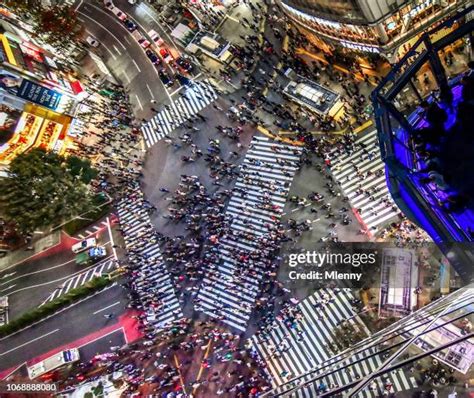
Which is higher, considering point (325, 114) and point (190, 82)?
point (190, 82)

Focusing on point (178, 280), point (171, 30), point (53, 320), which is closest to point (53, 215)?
point (53, 320)

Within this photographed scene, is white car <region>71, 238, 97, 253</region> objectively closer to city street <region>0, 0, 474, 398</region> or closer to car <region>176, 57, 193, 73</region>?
city street <region>0, 0, 474, 398</region>

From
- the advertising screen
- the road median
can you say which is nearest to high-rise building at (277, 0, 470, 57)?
the advertising screen

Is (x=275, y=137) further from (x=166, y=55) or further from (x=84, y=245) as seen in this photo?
(x=84, y=245)

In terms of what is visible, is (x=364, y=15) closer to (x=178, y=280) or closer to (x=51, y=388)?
(x=178, y=280)

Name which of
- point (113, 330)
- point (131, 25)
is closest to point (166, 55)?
point (131, 25)

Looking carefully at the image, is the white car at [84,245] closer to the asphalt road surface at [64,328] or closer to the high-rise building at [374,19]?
the asphalt road surface at [64,328]

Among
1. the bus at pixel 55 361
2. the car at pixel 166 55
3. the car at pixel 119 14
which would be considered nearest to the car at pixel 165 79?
the car at pixel 166 55
